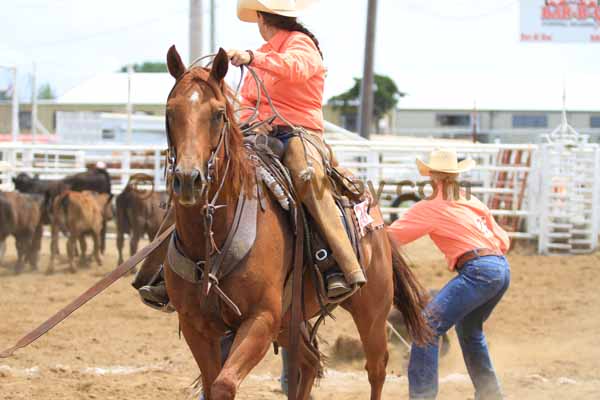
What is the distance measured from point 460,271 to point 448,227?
0.31m

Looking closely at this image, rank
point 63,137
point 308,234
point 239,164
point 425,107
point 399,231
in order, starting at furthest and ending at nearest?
point 425,107
point 63,137
point 399,231
point 308,234
point 239,164

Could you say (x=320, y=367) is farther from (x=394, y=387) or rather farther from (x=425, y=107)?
(x=425, y=107)

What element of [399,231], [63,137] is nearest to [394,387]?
[399,231]

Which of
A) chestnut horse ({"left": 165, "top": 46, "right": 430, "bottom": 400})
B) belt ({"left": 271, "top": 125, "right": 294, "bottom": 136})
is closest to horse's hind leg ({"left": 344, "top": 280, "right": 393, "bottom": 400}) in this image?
chestnut horse ({"left": 165, "top": 46, "right": 430, "bottom": 400})

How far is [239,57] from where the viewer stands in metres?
4.14

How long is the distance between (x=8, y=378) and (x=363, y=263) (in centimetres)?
298

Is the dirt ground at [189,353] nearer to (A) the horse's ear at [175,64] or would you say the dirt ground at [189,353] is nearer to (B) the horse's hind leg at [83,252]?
(B) the horse's hind leg at [83,252]

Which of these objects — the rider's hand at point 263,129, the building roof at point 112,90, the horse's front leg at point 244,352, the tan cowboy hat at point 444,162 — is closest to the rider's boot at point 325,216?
the rider's hand at point 263,129

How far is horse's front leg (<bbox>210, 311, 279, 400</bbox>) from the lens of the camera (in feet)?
12.3

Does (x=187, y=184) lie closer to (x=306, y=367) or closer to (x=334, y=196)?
(x=334, y=196)

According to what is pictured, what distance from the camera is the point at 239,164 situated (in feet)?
13.7

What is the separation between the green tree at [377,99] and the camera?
51.2 meters

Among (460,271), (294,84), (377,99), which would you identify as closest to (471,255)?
(460,271)

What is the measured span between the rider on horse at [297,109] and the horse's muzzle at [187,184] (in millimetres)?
912
